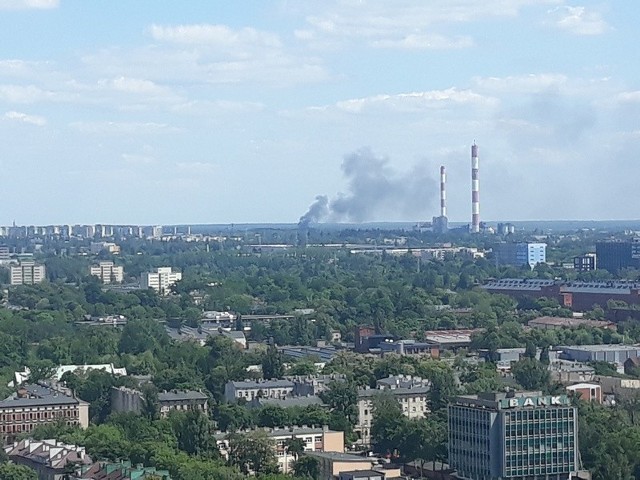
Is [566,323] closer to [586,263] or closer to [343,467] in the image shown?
[343,467]

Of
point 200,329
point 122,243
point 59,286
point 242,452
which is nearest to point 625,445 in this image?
point 242,452

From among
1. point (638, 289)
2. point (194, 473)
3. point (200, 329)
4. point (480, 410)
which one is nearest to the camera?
point (194, 473)

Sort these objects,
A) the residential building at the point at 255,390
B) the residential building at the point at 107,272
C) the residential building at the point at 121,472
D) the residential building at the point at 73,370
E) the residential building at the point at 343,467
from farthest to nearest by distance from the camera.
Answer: the residential building at the point at 107,272
the residential building at the point at 73,370
the residential building at the point at 255,390
the residential building at the point at 343,467
the residential building at the point at 121,472

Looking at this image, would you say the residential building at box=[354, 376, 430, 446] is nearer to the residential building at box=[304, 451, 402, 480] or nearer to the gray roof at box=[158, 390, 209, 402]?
the gray roof at box=[158, 390, 209, 402]

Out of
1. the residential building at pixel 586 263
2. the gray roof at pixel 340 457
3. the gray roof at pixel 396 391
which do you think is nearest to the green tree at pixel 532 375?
the gray roof at pixel 396 391

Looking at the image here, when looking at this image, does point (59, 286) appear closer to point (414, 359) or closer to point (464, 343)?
point (464, 343)

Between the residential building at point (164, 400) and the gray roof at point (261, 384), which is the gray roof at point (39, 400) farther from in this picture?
the gray roof at point (261, 384)

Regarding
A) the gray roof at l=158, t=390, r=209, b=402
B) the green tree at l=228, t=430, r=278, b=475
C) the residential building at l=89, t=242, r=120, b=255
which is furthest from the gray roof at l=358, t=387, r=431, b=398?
the residential building at l=89, t=242, r=120, b=255
